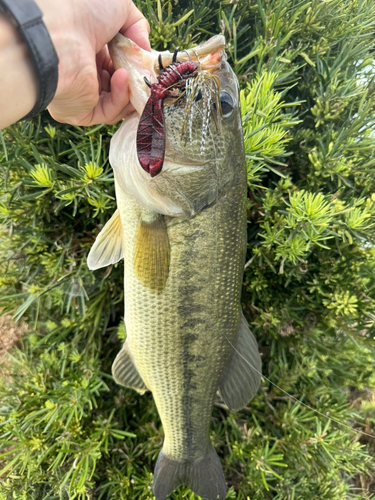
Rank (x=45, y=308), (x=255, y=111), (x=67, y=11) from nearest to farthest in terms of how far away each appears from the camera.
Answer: (x=67, y=11), (x=255, y=111), (x=45, y=308)

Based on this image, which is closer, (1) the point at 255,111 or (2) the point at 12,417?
(1) the point at 255,111

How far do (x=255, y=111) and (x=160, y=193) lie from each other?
57 cm

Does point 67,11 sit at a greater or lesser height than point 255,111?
greater

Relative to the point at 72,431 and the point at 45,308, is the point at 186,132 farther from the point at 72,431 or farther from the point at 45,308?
the point at 72,431

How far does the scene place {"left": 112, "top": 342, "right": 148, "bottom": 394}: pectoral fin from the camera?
1.32m

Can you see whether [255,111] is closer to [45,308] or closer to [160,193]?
[160,193]

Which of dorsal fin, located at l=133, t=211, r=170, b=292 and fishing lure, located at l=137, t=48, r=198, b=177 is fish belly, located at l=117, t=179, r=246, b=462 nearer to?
dorsal fin, located at l=133, t=211, r=170, b=292

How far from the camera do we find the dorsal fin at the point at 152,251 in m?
1.00

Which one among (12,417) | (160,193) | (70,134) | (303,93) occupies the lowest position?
(12,417)

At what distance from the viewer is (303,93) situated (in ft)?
4.86

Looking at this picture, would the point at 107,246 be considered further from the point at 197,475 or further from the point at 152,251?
the point at 197,475

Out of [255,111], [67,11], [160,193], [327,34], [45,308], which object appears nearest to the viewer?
[67,11]

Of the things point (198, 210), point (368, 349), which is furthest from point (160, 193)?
point (368, 349)

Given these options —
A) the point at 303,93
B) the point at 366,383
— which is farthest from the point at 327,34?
the point at 366,383
